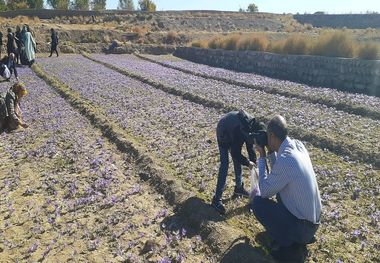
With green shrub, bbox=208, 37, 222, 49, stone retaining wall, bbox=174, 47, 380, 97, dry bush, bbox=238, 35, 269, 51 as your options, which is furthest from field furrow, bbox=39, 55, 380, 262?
green shrub, bbox=208, 37, 222, 49

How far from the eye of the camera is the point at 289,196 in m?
5.42

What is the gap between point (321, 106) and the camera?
615 inches

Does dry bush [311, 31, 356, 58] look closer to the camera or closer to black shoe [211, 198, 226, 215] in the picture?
black shoe [211, 198, 226, 215]

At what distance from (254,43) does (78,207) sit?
26.0m

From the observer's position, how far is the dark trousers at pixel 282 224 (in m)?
5.37

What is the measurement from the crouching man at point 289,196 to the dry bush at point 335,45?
1899cm

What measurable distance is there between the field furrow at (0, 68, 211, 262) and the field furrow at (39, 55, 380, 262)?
101 cm

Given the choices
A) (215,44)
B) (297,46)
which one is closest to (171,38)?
(215,44)

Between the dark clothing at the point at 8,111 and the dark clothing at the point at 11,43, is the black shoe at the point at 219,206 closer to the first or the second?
the dark clothing at the point at 8,111

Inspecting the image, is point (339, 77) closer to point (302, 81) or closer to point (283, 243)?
point (302, 81)

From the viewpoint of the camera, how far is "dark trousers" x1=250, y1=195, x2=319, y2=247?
537 centimetres

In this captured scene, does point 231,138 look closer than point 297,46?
Yes

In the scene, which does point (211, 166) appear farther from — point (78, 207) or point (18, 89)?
point (18, 89)

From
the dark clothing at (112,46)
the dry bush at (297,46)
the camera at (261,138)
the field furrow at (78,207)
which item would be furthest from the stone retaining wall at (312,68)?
the dark clothing at (112,46)
